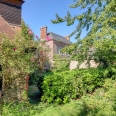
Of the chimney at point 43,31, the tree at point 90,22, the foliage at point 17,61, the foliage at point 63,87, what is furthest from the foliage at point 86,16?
the chimney at point 43,31

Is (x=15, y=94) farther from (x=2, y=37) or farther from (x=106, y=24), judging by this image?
(x=106, y=24)

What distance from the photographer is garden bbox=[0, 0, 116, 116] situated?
7.60m

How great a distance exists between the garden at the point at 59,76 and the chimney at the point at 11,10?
21.6 feet

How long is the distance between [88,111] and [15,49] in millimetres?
5149

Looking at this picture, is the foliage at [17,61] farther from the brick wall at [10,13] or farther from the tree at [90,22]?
the brick wall at [10,13]

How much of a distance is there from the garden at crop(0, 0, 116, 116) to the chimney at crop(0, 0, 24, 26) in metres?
6.59

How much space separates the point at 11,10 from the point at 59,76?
10.5 m

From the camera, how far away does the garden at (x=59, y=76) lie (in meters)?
7.60

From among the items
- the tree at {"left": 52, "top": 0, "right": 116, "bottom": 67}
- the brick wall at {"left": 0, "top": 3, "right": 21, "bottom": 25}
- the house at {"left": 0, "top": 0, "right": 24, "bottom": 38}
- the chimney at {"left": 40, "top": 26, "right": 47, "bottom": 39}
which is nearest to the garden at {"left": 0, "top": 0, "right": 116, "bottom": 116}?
the tree at {"left": 52, "top": 0, "right": 116, "bottom": 67}

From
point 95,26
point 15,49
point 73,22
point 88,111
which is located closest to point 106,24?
point 95,26

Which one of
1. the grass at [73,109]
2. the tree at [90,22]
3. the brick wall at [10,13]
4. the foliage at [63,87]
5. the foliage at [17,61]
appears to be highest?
the brick wall at [10,13]

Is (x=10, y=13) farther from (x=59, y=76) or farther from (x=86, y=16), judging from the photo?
(x=59, y=76)

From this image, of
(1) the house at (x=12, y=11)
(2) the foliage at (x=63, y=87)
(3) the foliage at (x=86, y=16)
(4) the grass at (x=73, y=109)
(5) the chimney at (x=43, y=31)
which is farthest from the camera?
(5) the chimney at (x=43, y=31)

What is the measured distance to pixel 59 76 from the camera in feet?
40.0
